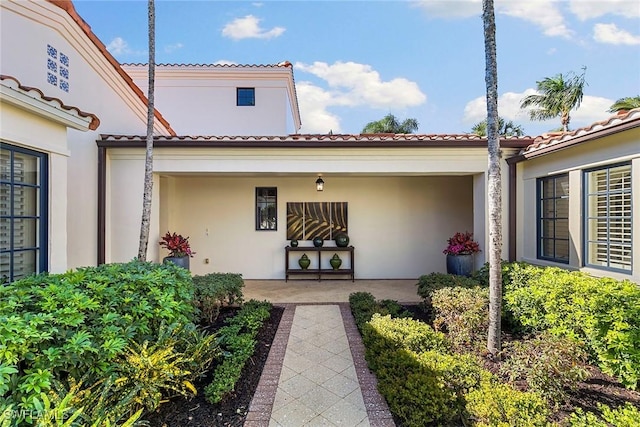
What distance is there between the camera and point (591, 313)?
142 inches

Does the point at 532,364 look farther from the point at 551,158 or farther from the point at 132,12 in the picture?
the point at 132,12

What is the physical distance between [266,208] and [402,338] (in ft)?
20.6

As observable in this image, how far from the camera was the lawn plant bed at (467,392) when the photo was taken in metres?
2.56

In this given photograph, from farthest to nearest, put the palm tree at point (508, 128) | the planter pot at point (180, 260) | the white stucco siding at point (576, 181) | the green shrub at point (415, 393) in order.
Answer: the palm tree at point (508, 128) → the planter pot at point (180, 260) → the white stucco siding at point (576, 181) → the green shrub at point (415, 393)

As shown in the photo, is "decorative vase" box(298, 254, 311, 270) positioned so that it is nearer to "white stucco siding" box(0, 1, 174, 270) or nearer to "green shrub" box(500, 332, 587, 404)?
"white stucco siding" box(0, 1, 174, 270)

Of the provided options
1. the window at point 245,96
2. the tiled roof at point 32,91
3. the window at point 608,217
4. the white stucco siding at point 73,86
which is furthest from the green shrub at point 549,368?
the window at point 245,96

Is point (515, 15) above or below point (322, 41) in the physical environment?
below

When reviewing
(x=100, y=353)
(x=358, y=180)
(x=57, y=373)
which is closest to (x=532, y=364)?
(x=100, y=353)

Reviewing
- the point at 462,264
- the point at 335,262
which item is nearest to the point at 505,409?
the point at 462,264

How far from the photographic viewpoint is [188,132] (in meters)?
12.7

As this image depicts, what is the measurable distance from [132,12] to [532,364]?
9566 mm

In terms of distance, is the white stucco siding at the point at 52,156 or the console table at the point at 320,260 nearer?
the white stucco siding at the point at 52,156

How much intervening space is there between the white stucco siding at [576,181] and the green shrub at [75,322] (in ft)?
20.3

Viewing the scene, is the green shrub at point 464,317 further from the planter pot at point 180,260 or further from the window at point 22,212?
the window at point 22,212
